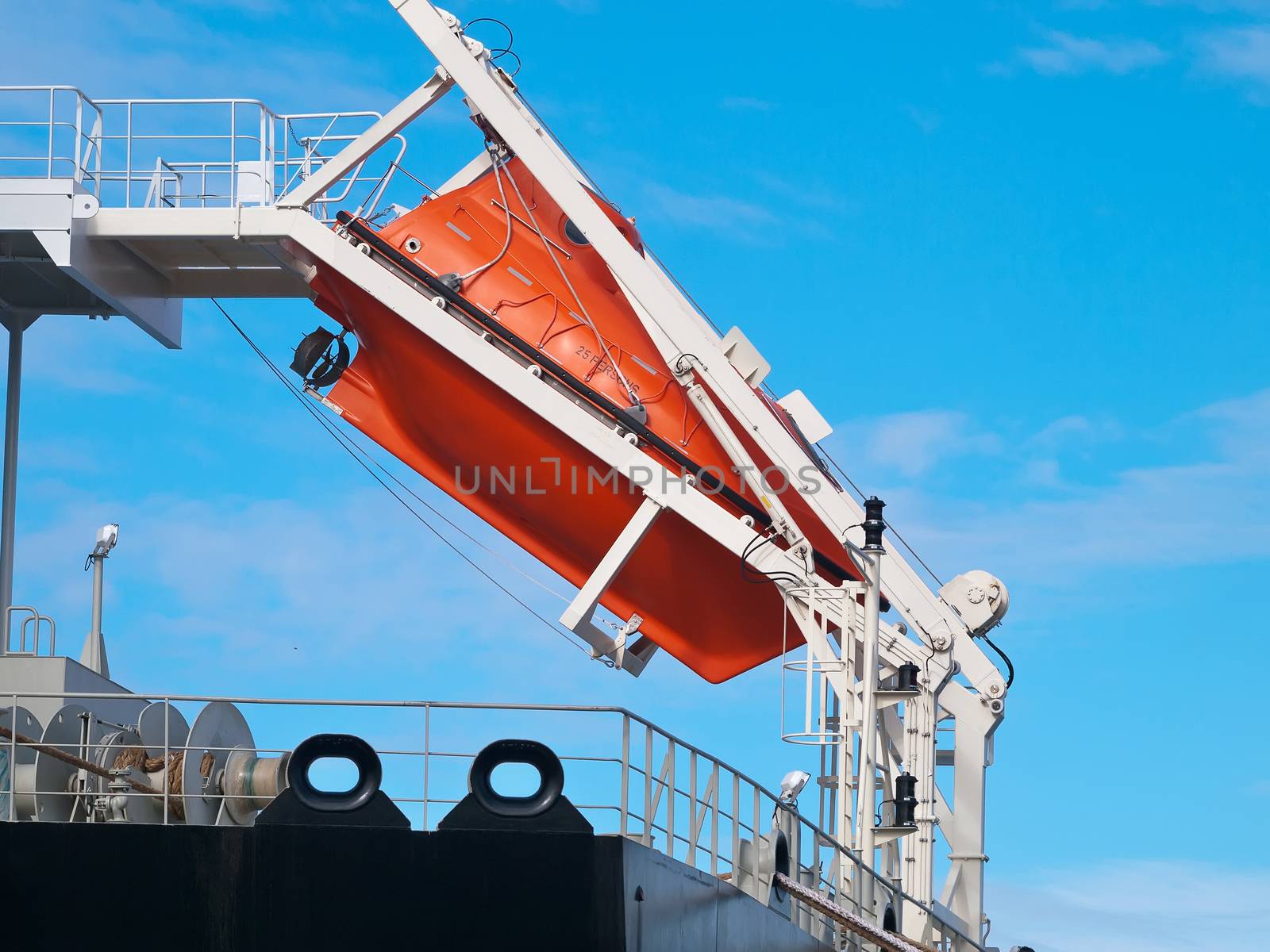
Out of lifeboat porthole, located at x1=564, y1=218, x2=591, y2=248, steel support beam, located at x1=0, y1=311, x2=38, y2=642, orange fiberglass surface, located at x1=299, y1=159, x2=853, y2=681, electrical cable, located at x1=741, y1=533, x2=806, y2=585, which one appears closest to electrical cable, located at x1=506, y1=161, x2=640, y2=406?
orange fiberglass surface, located at x1=299, y1=159, x2=853, y2=681

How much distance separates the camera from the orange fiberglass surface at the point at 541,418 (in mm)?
21594

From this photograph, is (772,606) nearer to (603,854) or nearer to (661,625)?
(661,625)

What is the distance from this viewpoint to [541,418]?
21656 mm

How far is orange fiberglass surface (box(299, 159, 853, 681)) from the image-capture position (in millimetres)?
21594

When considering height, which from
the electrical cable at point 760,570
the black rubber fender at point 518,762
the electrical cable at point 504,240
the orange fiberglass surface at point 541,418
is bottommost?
the black rubber fender at point 518,762

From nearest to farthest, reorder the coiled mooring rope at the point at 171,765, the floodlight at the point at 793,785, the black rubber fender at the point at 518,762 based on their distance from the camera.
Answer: the black rubber fender at the point at 518,762
the coiled mooring rope at the point at 171,765
the floodlight at the point at 793,785

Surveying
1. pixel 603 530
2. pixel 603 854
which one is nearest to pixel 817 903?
pixel 603 854

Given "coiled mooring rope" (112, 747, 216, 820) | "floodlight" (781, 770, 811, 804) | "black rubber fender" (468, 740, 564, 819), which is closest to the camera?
"black rubber fender" (468, 740, 564, 819)

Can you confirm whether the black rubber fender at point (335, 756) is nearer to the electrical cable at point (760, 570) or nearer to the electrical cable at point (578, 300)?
the electrical cable at point (760, 570)

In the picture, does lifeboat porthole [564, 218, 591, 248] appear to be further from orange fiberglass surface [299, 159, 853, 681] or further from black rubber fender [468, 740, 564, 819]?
black rubber fender [468, 740, 564, 819]

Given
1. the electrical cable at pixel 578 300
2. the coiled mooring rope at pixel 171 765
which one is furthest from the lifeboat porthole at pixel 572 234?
the coiled mooring rope at pixel 171 765

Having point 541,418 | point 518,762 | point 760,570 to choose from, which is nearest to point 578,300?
point 541,418

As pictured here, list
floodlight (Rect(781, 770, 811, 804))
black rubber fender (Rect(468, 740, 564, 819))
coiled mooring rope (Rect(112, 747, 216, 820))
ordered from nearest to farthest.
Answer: black rubber fender (Rect(468, 740, 564, 819)) → coiled mooring rope (Rect(112, 747, 216, 820)) → floodlight (Rect(781, 770, 811, 804))

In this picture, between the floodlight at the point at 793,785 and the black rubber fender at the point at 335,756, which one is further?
the floodlight at the point at 793,785
